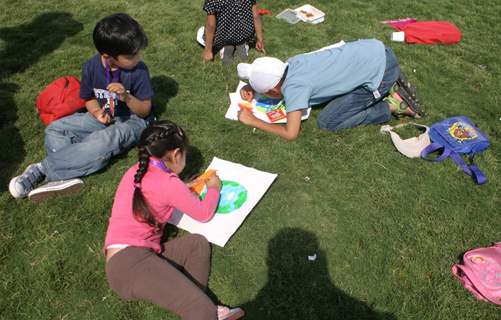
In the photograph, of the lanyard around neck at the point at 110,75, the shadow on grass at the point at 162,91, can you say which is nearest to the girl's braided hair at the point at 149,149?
the lanyard around neck at the point at 110,75

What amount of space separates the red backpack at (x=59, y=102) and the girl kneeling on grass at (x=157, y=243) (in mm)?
1552

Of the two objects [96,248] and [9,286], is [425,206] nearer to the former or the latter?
[96,248]

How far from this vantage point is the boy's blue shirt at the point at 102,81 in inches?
135

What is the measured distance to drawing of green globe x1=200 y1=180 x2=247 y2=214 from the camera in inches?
123

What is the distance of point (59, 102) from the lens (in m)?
3.71

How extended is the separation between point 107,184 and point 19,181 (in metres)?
0.68

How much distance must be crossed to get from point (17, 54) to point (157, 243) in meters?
4.01

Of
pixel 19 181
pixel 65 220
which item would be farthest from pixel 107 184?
pixel 19 181

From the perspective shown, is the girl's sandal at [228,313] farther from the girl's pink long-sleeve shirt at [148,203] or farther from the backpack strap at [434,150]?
the backpack strap at [434,150]

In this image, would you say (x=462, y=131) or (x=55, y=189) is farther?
(x=462, y=131)

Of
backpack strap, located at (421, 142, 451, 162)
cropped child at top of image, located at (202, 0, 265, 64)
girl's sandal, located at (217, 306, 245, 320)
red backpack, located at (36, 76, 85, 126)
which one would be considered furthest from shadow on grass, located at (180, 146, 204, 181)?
backpack strap, located at (421, 142, 451, 162)

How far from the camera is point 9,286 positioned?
8.70 feet

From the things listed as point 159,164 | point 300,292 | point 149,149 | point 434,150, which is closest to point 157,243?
point 159,164

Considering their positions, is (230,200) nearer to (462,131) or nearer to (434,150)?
(434,150)
